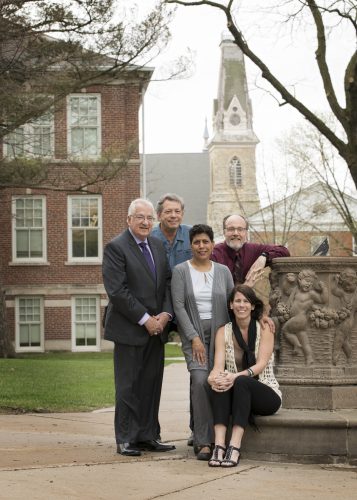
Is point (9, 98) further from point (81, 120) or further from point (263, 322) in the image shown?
point (81, 120)

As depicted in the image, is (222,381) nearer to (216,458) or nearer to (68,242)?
(216,458)

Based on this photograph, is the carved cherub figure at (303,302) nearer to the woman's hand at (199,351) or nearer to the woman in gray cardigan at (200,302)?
the woman in gray cardigan at (200,302)

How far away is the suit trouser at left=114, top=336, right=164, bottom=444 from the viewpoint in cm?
737

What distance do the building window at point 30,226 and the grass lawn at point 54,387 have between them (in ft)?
34.3

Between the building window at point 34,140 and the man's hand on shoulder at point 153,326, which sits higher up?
the building window at point 34,140

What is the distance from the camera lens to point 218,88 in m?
83.7

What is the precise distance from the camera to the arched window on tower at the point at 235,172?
78750mm

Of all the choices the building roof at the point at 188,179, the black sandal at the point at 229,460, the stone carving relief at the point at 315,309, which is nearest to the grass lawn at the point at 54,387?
the stone carving relief at the point at 315,309

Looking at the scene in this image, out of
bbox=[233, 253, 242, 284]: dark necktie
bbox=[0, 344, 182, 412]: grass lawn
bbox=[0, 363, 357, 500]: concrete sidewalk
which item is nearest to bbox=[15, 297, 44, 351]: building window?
bbox=[0, 344, 182, 412]: grass lawn

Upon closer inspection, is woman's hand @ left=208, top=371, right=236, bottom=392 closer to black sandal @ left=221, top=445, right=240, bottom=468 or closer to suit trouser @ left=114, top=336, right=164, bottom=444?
black sandal @ left=221, top=445, right=240, bottom=468

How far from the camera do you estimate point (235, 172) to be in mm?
79375

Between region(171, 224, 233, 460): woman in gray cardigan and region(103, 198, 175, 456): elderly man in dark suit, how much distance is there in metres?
0.21

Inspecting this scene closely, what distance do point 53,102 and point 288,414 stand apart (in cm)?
1096

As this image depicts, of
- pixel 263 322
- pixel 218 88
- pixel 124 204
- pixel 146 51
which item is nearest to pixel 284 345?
pixel 263 322
